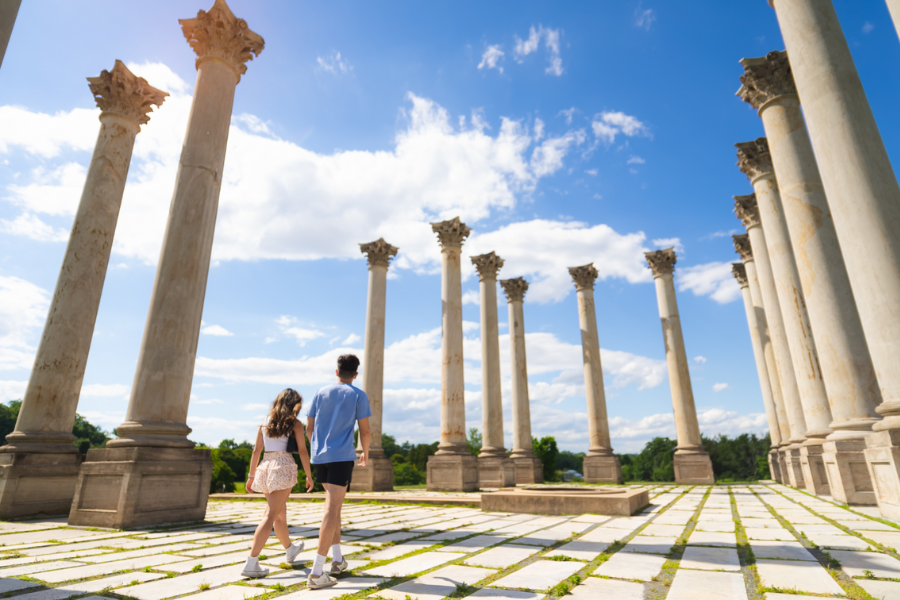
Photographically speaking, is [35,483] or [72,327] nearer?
[35,483]

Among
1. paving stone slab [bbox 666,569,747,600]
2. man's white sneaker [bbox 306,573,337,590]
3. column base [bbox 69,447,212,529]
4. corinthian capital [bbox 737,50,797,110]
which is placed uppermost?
corinthian capital [bbox 737,50,797,110]

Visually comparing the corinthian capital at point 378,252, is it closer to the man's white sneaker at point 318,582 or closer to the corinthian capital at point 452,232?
the corinthian capital at point 452,232

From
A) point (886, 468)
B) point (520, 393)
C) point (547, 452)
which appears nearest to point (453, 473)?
point (520, 393)

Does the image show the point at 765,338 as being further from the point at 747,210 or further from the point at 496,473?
the point at 496,473

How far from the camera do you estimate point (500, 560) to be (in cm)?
787

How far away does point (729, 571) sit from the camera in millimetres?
6875

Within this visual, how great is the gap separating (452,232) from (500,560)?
28.4 m

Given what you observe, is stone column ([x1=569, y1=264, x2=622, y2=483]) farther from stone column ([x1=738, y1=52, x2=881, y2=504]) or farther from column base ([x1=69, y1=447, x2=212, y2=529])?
column base ([x1=69, y1=447, x2=212, y2=529])

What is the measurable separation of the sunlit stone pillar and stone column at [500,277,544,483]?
4.43 m

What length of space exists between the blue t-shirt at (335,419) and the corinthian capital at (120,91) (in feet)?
59.8

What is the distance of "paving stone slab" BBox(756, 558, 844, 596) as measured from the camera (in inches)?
230

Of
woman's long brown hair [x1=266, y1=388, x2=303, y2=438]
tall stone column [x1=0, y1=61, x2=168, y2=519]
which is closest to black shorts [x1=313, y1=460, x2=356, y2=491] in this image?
woman's long brown hair [x1=266, y1=388, x2=303, y2=438]

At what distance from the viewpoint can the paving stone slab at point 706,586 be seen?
5.70 metres

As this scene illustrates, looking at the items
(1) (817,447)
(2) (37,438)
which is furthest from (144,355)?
A: (1) (817,447)
